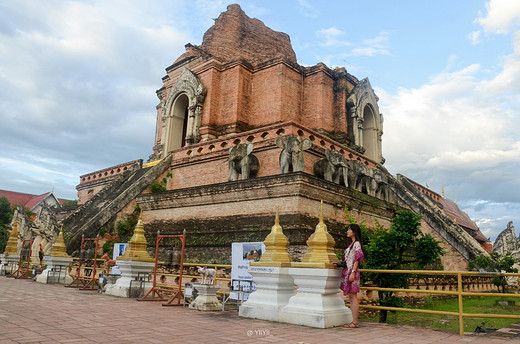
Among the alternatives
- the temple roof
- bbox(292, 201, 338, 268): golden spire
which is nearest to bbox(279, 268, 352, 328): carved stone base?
bbox(292, 201, 338, 268): golden spire

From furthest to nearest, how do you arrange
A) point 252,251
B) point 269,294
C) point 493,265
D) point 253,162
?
point 253,162 < point 493,265 < point 252,251 < point 269,294

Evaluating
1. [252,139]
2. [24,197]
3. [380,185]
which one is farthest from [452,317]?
[24,197]

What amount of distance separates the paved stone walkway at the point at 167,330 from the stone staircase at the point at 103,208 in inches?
264

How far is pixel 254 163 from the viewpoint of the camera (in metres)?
14.0

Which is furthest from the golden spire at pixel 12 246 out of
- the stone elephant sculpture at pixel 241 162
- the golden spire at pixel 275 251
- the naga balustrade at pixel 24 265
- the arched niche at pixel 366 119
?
the arched niche at pixel 366 119

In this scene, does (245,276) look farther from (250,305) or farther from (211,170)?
(211,170)

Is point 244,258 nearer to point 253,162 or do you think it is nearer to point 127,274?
point 127,274

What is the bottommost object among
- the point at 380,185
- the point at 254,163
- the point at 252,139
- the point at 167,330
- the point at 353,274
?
the point at 167,330

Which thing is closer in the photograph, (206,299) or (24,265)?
(206,299)

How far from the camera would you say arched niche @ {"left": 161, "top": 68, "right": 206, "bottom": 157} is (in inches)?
752

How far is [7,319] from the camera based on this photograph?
5.54 meters

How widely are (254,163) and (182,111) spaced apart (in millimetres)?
9410

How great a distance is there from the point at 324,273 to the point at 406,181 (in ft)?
52.4

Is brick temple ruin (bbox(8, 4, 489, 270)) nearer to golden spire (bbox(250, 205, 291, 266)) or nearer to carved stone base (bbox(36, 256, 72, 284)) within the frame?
carved stone base (bbox(36, 256, 72, 284))
